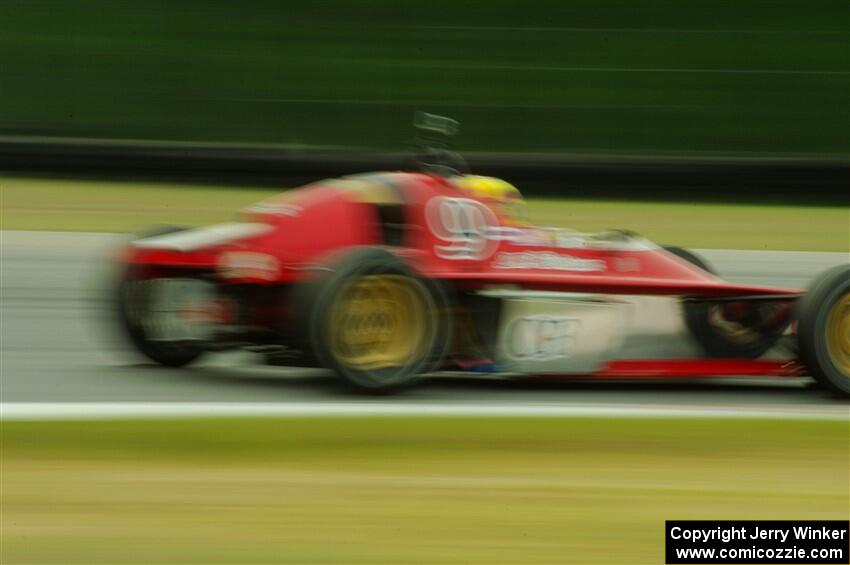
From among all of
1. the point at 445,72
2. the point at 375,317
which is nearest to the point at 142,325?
the point at 375,317

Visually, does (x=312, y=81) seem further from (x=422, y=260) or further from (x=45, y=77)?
(x=422, y=260)

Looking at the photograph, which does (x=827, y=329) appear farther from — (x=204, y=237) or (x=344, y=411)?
(x=204, y=237)

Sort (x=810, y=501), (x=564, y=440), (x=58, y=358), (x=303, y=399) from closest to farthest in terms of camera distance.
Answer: (x=810, y=501) < (x=564, y=440) < (x=303, y=399) < (x=58, y=358)

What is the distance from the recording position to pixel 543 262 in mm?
6762

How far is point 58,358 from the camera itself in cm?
742

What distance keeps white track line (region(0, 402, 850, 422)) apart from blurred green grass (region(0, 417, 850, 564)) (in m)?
0.12

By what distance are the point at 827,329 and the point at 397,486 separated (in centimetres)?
259

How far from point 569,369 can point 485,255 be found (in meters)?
0.63

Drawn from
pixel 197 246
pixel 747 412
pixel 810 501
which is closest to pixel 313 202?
pixel 197 246

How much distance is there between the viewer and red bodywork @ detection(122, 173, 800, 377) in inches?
256

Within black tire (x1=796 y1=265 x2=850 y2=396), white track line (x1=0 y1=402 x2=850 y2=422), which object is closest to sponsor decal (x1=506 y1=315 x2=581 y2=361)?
white track line (x1=0 y1=402 x2=850 y2=422)

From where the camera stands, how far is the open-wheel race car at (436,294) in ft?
20.9

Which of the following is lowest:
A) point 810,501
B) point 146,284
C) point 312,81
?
point 810,501

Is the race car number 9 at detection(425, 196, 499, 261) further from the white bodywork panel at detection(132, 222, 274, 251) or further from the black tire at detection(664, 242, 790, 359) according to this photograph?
the black tire at detection(664, 242, 790, 359)
